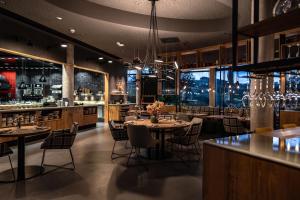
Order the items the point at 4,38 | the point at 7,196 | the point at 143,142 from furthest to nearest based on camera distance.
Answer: the point at 4,38 < the point at 143,142 < the point at 7,196

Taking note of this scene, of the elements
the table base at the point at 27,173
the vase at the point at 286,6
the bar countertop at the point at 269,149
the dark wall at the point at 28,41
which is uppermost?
the dark wall at the point at 28,41

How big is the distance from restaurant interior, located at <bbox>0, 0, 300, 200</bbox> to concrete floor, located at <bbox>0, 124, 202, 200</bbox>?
21mm

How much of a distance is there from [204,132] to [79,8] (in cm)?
627

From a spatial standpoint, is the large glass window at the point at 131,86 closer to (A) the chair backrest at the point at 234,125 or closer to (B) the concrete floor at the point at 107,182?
(A) the chair backrest at the point at 234,125

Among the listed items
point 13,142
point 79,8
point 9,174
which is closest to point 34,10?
point 79,8

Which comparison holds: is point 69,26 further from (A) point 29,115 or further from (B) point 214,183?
(B) point 214,183

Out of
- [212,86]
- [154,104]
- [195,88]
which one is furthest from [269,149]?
[195,88]

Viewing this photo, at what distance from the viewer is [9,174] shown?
4.29 m

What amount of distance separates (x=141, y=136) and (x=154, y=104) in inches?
51.4

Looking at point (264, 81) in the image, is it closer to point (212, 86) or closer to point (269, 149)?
point (269, 149)

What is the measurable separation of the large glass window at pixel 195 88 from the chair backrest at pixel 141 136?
281 inches

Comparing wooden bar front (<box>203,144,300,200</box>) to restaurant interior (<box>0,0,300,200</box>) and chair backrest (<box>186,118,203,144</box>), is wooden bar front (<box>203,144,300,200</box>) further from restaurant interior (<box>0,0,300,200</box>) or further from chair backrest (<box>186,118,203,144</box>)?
chair backrest (<box>186,118,203,144</box>)

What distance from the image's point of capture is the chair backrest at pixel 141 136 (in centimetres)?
461

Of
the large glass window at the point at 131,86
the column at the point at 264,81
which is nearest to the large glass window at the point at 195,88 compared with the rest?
the large glass window at the point at 131,86
